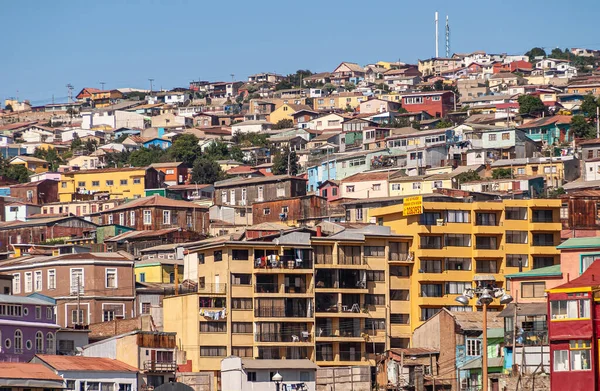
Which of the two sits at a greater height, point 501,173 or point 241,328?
point 501,173

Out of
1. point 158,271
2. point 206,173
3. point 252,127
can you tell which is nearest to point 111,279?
point 158,271

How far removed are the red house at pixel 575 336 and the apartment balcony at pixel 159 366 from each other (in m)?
23.4

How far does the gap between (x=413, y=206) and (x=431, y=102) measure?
3598 inches

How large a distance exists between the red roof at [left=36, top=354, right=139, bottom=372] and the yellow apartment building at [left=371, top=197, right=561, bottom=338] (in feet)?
68.8

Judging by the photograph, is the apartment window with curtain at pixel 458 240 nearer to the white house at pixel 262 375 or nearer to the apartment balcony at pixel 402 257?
the apartment balcony at pixel 402 257

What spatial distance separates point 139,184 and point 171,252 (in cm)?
4287

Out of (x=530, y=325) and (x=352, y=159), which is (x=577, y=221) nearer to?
(x=530, y=325)

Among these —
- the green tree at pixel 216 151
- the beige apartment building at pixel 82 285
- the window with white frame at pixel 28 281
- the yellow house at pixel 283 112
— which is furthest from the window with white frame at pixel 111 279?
the yellow house at pixel 283 112

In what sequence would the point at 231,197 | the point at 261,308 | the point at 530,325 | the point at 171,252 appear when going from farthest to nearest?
the point at 231,197
the point at 171,252
the point at 261,308
the point at 530,325

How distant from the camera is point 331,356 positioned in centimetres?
8581

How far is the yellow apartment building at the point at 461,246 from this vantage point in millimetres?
89750

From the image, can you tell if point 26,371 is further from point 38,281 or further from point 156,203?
point 156,203

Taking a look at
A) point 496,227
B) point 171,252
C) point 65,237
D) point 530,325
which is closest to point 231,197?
point 65,237

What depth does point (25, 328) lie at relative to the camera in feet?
246
